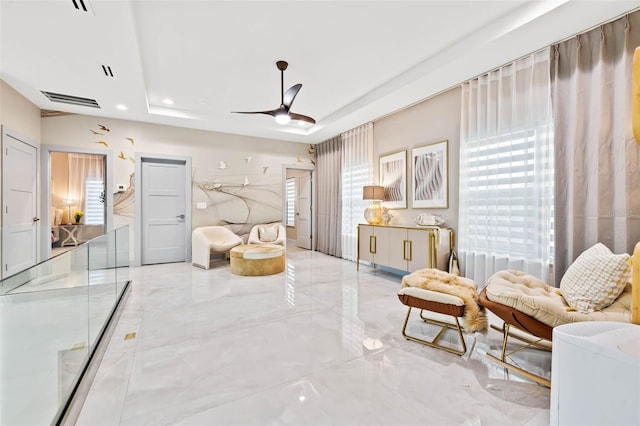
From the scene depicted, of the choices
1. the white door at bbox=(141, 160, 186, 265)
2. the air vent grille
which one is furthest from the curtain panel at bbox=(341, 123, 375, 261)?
the air vent grille

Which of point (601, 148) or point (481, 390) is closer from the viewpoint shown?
point (481, 390)

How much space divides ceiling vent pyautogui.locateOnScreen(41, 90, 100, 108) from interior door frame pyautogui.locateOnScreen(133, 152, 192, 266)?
42.6 inches

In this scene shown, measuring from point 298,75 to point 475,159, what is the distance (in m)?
2.47

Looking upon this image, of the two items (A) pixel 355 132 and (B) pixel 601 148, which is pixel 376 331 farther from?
(A) pixel 355 132

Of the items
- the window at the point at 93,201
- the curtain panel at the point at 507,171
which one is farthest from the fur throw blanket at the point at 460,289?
the window at the point at 93,201

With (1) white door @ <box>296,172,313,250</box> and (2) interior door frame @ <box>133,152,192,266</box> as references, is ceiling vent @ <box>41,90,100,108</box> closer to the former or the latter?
(2) interior door frame @ <box>133,152,192,266</box>

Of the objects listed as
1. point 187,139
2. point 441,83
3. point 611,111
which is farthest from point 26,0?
point 611,111

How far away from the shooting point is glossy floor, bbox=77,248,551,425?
1.53m

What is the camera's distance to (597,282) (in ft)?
6.12

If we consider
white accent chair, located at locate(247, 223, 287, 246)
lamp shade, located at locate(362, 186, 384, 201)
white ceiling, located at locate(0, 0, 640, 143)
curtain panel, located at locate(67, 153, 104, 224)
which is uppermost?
white ceiling, located at locate(0, 0, 640, 143)

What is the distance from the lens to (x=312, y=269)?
5.14 m

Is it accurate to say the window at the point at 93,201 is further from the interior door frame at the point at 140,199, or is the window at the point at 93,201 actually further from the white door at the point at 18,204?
the white door at the point at 18,204

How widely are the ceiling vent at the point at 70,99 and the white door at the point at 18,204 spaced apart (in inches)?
28.6

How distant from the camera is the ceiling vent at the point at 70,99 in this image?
411cm
